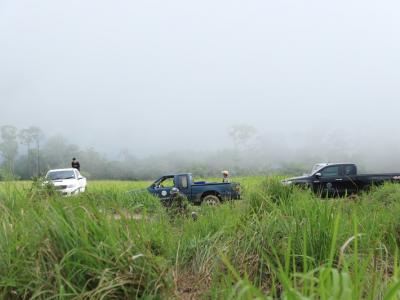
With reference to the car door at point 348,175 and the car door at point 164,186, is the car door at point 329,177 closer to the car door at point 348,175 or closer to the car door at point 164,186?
the car door at point 348,175

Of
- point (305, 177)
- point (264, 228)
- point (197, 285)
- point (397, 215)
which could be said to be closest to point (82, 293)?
point (197, 285)

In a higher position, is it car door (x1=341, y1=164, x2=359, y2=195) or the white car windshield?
the white car windshield

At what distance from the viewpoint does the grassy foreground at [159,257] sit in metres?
2.16

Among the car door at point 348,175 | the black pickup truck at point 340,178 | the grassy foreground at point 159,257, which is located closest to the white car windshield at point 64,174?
the black pickup truck at point 340,178

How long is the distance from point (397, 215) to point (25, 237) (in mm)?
4324

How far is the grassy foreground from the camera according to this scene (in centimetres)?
216

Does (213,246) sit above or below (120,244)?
below

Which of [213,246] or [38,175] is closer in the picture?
[213,246]

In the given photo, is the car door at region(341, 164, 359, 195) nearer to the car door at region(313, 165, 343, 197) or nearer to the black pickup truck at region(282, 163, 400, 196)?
the black pickup truck at region(282, 163, 400, 196)

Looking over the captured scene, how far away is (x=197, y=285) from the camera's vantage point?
325cm

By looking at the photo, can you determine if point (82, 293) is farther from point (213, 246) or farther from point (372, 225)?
point (372, 225)

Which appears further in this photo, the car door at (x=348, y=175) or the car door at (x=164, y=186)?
the car door at (x=348, y=175)

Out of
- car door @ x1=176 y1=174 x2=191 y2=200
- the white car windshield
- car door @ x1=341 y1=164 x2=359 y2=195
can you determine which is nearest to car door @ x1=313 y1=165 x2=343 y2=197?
car door @ x1=341 y1=164 x2=359 y2=195

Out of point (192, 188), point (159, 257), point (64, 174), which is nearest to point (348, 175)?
point (192, 188)
